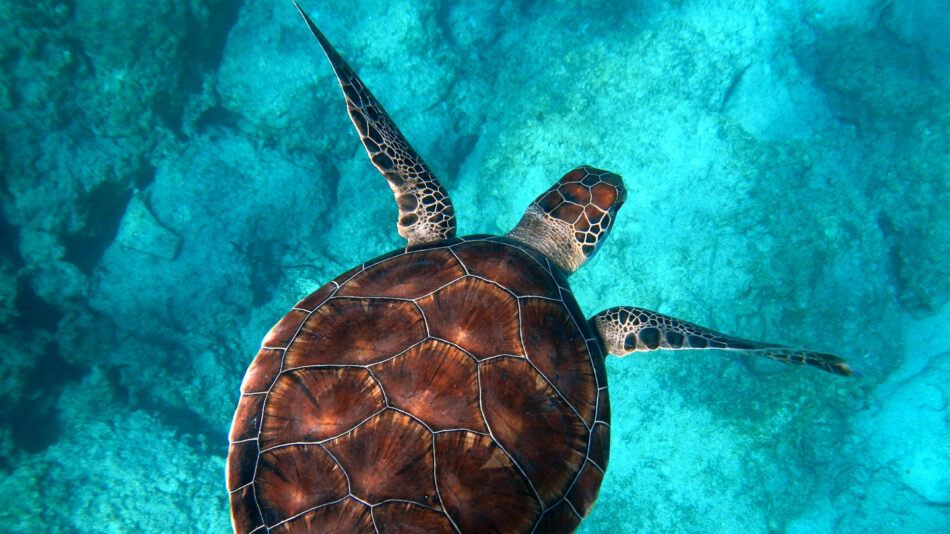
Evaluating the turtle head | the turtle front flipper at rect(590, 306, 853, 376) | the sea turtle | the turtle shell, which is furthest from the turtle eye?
the turtle shell

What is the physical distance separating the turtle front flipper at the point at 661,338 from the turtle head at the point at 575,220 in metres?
0.61

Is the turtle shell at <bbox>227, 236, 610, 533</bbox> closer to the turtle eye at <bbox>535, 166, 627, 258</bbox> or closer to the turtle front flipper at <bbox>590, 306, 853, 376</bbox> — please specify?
the turtle front flipper at <bbox>590, 306, 853, 376</bbox>

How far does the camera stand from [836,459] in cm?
584

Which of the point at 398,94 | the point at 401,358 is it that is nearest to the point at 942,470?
the point at 401,358

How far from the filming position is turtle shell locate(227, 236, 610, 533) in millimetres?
1570

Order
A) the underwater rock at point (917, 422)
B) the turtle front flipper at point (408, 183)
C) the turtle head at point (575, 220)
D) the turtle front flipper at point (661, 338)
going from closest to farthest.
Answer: the turtle front flipper at point (661, 338) < the turtle front flipper at point (408, 183) < the turtle head at point (575, 220) < the underwater rock at point (917, 422)

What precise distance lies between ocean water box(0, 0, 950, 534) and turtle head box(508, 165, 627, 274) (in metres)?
2.56

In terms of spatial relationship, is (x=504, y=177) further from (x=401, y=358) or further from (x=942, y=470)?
(x=942, y=470)

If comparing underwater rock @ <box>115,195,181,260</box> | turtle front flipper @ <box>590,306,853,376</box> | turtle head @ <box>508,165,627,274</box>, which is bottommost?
turtle front flipper @ <box>590,306,853,376</box>

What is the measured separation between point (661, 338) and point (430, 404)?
1.95 meters

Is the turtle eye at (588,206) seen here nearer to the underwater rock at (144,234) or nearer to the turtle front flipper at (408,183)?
the turtle front flipper at (408,183)

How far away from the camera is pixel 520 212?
598cm

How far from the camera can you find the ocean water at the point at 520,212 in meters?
5.11

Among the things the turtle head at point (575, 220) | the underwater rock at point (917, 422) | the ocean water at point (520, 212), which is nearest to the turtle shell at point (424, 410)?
the turtle head at point (575, 220)
